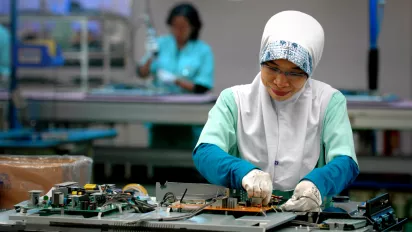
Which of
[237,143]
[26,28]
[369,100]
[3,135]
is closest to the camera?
[237,143]

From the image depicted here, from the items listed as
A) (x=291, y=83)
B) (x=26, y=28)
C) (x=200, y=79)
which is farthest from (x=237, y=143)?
(x=26, y=28)

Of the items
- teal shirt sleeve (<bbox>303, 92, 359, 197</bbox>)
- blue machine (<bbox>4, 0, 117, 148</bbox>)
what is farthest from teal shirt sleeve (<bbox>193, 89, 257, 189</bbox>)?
blue machine (<bbox>4, 0, 117, 148</bbox>)

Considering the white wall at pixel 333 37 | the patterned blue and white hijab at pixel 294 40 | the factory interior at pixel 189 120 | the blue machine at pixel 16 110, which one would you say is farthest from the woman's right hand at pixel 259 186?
the white wall at pixel 333 37

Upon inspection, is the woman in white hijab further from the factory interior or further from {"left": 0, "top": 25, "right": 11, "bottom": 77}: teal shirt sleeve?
{"left": 0, "top": 25, "right": 11, "bottom": 77}: teal shirt sleeve

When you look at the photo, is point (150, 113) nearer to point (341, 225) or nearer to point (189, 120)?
point (189, 120)

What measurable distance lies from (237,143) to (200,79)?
349 cm

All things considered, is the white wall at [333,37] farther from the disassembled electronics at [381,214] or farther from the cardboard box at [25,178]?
the disassembled electronics at [381,214]

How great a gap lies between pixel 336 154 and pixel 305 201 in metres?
0.32

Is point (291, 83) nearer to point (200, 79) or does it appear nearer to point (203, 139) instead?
point (203, 139)

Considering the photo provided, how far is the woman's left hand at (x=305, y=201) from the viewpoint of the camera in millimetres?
2113

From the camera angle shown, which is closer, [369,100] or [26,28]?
[369,100]

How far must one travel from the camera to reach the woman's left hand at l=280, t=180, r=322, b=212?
6.93 ft

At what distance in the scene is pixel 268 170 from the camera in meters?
2.46

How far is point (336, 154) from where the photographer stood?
2.39 metres
